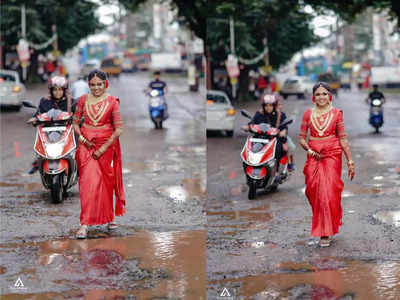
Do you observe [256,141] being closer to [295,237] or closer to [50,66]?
[295,237]

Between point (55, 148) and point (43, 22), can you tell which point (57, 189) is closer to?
point (55, 148)

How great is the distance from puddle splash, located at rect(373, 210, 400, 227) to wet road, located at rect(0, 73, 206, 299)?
6.84 ft

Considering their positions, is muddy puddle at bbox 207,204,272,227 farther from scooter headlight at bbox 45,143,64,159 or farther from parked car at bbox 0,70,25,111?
parked car at bbox 0,70,25,111

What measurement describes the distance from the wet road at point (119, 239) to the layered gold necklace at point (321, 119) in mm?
1606

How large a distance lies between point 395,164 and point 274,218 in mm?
6480

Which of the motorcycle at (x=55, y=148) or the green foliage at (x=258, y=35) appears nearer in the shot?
the motorcycle at (x=55, y=148)

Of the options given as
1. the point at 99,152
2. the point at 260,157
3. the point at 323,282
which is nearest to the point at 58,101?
the point at 99,152

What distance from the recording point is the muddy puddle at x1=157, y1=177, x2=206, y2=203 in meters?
11.6

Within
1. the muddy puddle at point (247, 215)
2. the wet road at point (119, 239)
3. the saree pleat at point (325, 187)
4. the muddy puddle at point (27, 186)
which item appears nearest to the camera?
the wet road at point (119, 239)

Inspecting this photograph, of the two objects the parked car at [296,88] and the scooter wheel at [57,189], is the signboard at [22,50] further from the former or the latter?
the scooter wheel at [57,189]

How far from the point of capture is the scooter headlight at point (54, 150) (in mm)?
10672

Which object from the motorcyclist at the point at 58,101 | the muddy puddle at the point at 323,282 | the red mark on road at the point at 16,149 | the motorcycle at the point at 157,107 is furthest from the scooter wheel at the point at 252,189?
the motorcycle at the point at 157,107

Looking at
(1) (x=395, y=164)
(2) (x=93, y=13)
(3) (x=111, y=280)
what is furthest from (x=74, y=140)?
(2) (x=93, y=13)

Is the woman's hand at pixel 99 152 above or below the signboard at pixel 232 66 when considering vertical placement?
above
